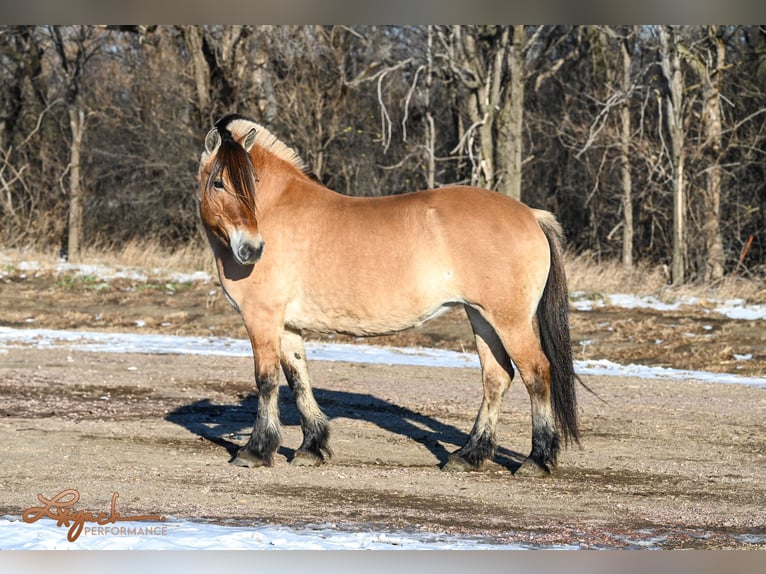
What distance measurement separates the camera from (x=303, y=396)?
769cm

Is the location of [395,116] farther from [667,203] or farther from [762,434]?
[762,434]

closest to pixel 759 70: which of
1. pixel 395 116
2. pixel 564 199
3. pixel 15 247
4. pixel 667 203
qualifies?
pixel 667 203

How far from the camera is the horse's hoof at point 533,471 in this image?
723 cm

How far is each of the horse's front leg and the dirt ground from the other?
177 mm

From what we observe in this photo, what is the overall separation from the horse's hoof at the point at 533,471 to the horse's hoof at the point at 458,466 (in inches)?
15.0

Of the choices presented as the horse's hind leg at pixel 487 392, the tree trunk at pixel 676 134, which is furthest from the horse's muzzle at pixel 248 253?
the tree trunk at pixel 676 134

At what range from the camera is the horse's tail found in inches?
288

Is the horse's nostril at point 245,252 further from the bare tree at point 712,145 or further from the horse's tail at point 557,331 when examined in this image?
the bare tree at point 712,145

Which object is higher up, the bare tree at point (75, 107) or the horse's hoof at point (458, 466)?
the bare tree at point (75, 107)

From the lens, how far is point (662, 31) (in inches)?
766

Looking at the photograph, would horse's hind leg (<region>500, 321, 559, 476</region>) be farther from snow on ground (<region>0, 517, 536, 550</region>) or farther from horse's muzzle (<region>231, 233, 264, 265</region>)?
snow on ground (<region>0, 517, 536, 550</region>)

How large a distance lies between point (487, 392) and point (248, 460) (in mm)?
1842

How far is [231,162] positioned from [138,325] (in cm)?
998

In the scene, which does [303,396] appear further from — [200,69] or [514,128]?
[200,69]
